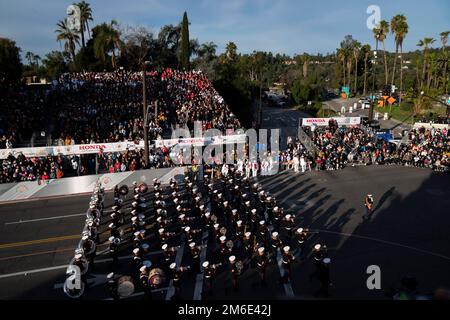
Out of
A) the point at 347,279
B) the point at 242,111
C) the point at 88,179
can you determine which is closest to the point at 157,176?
the point at 88,179

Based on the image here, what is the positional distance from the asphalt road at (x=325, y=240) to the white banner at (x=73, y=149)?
3.74m

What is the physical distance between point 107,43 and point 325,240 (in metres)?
53.9

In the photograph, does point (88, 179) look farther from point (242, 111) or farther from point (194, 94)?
point (242, 111)

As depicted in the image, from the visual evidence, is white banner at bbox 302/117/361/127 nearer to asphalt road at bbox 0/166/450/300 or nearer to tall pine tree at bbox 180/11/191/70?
asphalt road at bbox 0/166/450/300

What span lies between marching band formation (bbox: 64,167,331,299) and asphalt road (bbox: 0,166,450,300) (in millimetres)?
362

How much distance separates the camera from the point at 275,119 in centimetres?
5684

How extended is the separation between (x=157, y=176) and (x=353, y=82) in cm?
7054

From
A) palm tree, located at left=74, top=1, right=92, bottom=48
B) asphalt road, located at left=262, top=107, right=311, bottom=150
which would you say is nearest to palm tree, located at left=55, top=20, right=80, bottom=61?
palm tree, located at left=74, top=1, right=92, bottom=48

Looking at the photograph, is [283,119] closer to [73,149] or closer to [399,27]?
[399,27]

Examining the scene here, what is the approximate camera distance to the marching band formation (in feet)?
37.7

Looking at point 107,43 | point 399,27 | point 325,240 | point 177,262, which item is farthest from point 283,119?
point 177,262

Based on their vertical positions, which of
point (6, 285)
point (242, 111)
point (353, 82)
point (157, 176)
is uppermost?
point (353, 82)
